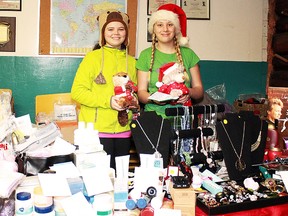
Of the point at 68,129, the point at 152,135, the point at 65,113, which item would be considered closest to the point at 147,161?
the point at 152,135

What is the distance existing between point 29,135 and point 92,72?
61 cm

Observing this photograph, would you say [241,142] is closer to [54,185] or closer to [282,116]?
[282,116]

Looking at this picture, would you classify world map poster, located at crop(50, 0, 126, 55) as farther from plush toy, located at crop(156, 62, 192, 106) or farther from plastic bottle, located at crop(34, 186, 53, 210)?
plastic bottle, located at crop(34, 186, 53, 210)

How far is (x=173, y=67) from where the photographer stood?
2074 millimetres

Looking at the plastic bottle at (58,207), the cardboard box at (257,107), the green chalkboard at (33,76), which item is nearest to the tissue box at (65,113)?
the green chalkboard at (33,76)

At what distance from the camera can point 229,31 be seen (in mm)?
3654

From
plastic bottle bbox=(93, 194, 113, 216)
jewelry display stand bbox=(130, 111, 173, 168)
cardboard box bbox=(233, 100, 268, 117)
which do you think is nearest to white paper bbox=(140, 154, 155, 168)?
jewelry display stand bbox=(130, 111, 173, 168)

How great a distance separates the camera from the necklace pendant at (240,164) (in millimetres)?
1795

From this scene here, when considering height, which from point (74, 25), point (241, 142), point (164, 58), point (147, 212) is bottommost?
point (147, 212)

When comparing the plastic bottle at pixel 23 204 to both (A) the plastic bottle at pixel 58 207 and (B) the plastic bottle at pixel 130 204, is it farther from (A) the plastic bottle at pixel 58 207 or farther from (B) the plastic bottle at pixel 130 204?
(B) the plastic bottle at pixel 130 204

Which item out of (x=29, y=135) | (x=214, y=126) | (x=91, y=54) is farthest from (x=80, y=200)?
(x=91, y=54)

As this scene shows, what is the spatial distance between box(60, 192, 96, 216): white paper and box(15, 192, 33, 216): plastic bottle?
0.40 ft

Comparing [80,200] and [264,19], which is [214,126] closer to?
[80,200]

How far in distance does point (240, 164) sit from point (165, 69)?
28.6 inches
